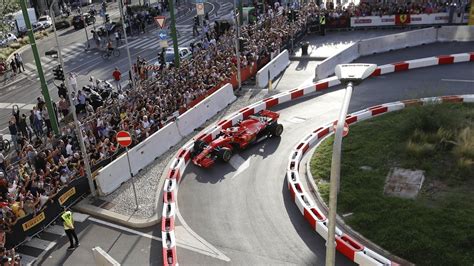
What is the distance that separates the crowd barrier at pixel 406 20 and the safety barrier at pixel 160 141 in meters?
17.7

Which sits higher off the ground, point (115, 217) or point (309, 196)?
point (309, 196)

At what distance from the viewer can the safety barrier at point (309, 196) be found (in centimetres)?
1262

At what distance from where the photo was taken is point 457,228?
13.2 m

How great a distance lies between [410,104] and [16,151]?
699 inches

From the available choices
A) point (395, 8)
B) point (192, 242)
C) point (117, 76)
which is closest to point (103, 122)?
point (192, 242)

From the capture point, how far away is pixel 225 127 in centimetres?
2184

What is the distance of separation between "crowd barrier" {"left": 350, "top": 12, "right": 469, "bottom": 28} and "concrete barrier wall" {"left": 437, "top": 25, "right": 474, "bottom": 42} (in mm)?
4041

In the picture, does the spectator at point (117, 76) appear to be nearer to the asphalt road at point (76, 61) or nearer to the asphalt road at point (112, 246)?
the asphalt road at point (76, 61)

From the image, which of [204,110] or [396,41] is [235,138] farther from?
[396,41]

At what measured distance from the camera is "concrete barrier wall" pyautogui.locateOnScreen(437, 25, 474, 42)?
32.2 meters

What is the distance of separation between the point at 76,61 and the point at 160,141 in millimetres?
20595

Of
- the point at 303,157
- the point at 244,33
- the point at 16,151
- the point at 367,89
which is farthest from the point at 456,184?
the point at 244,33

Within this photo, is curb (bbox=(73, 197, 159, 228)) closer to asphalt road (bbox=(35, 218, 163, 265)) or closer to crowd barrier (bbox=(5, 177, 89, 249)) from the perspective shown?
asphalt road (bbox=(35, 218, 163, 265))

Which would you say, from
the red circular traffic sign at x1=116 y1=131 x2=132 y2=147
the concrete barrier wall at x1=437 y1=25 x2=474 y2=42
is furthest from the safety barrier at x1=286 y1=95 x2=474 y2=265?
the concrete barrier wall at x1=437 y1=25 x2=474 y2=42
